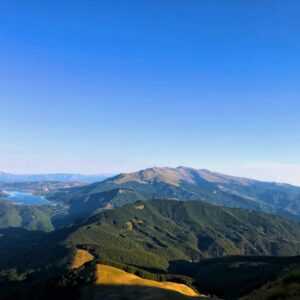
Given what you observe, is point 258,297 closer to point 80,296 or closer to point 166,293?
point 166,293

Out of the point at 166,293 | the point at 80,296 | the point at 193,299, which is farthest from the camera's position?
the point at 80,296

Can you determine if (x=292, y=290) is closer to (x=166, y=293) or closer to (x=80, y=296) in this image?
(x=166, y=293)

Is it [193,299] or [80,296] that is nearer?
[193,299]

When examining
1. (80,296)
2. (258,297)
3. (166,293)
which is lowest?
(80,296)

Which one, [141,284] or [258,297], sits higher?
[258,297]

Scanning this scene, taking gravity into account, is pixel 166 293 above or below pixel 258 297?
below

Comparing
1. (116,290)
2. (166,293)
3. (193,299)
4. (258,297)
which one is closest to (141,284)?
(116,290)

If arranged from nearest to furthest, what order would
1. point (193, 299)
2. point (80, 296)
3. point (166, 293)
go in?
point (193, 299) < point (166, 293) < point (80, 296)

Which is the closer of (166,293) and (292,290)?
(292,290)

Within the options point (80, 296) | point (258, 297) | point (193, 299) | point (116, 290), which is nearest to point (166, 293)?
point (193, 299)
